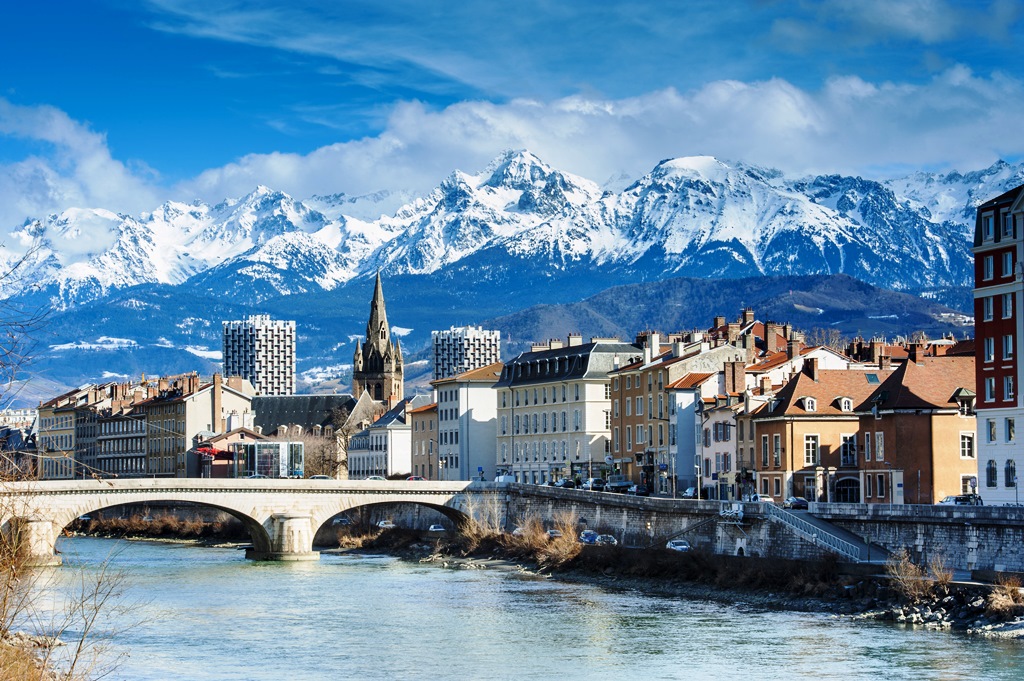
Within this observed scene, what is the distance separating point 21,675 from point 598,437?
92692mm

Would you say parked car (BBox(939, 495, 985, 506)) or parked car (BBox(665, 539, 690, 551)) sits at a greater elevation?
parked car (BBox(939, 495, 985, 506))

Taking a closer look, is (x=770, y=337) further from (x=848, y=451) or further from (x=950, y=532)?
(x=950, y=532)

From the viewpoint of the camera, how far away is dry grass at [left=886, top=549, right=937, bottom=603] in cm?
5797

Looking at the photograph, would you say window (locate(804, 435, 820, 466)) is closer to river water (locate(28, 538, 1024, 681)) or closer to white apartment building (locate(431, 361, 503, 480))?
river water (locate(28, 538, 1024, 681))

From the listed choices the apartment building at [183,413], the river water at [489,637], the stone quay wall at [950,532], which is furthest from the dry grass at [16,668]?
the apartment building at [183,413]

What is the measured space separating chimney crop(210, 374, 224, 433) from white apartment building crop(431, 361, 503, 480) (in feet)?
163

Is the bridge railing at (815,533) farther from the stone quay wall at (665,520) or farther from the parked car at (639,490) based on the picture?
the parked car at (639,490)

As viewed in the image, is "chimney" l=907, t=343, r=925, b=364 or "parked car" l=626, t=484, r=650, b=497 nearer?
"chimney" l=907, t=343, r=925, b=364

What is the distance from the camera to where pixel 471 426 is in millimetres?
135500

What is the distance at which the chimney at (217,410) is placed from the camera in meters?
180

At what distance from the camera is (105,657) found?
5134 centimetres

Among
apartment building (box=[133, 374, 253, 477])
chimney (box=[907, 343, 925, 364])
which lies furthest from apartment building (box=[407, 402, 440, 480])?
chimney (box=[907, 343, 925, 364])

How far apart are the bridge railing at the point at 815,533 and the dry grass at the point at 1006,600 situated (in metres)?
9.90

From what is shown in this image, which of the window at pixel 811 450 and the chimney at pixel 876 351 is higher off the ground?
the chimney at pixel 876 351
